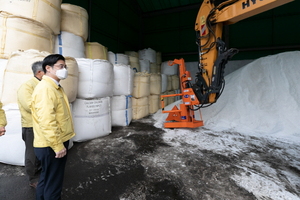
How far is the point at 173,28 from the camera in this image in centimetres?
859

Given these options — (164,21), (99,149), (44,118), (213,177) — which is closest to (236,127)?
(213,177)

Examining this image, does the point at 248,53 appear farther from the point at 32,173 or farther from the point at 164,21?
the point at 32,173

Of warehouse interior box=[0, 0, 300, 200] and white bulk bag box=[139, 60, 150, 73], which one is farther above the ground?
white bulk bag box=[139, 60, 150, 73]

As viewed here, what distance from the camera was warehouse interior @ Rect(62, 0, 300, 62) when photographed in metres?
6.66

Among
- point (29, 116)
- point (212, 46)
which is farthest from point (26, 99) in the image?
point (212, 46)

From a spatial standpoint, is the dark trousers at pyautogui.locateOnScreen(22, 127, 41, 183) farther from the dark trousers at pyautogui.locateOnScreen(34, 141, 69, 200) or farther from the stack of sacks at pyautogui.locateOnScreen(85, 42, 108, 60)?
the stack of sacks at pyautogui.locateOnScreen(85, 42, 108, 60)

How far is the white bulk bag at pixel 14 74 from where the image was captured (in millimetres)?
1827

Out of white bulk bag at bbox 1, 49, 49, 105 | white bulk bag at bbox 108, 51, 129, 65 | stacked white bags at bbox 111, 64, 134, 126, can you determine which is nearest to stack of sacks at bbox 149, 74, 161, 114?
white bulk bag at bbox 108, 51, 129, 65

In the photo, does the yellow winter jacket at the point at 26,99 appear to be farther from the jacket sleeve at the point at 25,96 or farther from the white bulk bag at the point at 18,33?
the white bulk bag at the point at 18,33

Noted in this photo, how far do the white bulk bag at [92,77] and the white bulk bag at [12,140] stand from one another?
992 millimetres

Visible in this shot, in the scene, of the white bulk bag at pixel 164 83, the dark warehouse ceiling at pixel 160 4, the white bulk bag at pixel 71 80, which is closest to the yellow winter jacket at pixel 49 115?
the white bulk bag at pixel 71 80

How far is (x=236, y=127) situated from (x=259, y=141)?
2.48 ft

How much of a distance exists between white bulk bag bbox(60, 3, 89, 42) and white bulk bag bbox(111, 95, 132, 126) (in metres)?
1.51

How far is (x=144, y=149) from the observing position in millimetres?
2469
